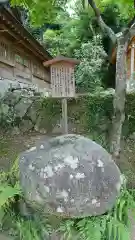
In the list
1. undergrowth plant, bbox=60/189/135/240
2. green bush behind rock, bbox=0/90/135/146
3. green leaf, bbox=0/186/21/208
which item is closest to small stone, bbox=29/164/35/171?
green leaf, bbox=0/186/21/208

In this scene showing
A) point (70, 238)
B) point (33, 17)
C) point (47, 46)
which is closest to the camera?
point (70, 238)

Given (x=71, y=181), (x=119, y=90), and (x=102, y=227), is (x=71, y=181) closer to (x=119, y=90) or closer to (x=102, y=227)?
(x=102, y=227)

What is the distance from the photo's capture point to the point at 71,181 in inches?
110

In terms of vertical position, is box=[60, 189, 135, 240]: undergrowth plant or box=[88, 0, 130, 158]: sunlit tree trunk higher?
box=[88, 0, 130, 158]: sunlit tree trunk

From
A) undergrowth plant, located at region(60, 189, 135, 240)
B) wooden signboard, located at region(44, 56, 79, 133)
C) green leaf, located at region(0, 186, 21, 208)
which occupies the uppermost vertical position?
wooden signboard, located at region(44, 56, 79, 133)

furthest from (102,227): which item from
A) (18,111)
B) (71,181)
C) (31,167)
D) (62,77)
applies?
(18,111)

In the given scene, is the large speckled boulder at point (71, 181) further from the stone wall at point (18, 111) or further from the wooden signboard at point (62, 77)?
the stone wall at point (18, 111)

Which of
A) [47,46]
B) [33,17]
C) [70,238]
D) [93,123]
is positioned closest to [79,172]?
[70,238]

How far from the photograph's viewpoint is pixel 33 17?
5.24 meters

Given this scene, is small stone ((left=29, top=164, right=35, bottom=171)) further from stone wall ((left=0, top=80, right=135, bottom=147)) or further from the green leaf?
stone wall ((left=0, top=80, right=135, bottom=147))

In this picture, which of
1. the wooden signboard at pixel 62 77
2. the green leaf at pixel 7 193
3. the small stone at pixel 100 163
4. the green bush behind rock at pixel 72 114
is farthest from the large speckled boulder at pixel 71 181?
the green bush behind rock at pixel 72 114

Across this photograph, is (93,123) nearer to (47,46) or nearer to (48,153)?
(48,153)

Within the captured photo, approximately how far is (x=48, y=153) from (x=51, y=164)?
21 cm

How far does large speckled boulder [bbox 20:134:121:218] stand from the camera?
2750mm
